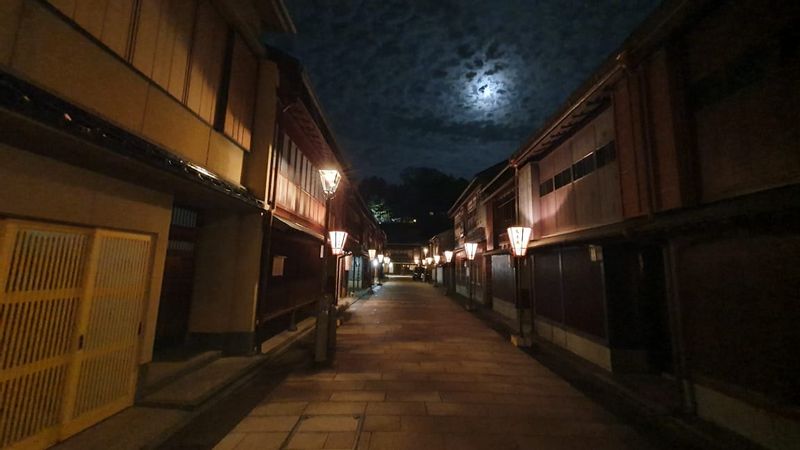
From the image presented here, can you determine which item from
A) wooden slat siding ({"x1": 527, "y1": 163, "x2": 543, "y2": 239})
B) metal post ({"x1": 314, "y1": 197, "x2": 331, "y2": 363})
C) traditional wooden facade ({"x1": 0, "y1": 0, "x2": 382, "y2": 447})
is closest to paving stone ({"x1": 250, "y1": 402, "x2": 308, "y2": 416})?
metal post ({"x1": 314, "y1": 197, "x2": 331, "y2": 363})

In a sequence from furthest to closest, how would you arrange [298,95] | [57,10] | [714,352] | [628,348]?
1. [298,95]
2. [628,348]
3. [714,352]
4. [57,10]

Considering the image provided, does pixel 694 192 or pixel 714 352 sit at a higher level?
pixel 694 192

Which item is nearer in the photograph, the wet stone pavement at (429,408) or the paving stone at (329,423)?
the wet stone pavement at (429,408)

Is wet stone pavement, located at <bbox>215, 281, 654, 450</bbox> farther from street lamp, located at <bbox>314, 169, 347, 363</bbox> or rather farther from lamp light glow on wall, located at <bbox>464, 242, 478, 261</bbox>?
lamp light glow on wall, located at <bbox>464, 242, 478, 261</bbox>

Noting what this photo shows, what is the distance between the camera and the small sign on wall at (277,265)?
1031cm

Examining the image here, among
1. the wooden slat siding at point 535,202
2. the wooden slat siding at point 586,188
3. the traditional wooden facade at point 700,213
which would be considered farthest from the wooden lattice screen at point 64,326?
the wooden slat siding at point 535,202

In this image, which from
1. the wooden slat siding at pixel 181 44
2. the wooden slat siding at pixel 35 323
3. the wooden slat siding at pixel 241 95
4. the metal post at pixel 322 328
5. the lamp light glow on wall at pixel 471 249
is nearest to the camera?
the wooden slat siding at pixel 35 323

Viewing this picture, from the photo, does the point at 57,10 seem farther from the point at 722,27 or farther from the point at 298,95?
the point at 722,27

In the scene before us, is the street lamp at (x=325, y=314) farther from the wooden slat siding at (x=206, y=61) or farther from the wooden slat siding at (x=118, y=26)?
the wooden slat siding at (x=118, y=26)

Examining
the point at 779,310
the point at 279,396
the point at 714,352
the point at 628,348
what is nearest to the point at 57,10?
the point at 279,396

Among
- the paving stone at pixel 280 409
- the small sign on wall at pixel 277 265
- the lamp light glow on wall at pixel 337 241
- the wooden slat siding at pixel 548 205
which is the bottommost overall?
the paving stone at pixel 280 409

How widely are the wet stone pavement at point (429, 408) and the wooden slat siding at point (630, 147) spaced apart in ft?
15.5

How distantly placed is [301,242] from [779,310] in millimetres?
13407

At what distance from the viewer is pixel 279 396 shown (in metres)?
6.19
